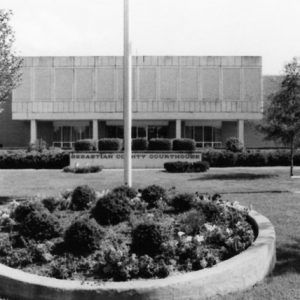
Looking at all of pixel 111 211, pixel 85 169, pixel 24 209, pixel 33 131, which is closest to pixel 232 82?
pixel 33 131

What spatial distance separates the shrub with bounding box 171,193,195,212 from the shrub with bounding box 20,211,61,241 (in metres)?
2.50

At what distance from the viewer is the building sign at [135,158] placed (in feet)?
85.1

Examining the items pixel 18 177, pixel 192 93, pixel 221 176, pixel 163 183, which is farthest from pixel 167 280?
pixel 192 93

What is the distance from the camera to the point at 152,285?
17.0ft

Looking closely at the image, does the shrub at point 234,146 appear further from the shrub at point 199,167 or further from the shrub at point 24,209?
the shrub at point 24,209

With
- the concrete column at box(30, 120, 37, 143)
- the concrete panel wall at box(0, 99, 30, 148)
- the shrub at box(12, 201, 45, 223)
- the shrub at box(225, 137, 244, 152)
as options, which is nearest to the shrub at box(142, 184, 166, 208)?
the shrub at box(12, 201, 45, 223)

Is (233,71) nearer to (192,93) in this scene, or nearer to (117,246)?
(192,93)

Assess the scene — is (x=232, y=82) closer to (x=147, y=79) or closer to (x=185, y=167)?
(x=147, y=79)

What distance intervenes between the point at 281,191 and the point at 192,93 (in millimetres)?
22572

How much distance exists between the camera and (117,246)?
256 inches

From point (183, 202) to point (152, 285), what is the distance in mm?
3621

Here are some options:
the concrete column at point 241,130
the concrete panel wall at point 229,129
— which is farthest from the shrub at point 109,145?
the concrete panel wall at point 229,129

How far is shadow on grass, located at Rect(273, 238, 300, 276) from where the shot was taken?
650 cm

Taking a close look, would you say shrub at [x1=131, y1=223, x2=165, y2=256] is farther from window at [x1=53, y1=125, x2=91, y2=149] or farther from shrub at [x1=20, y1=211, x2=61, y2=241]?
window at [x1=53, y1=125, x2=91, y2=149]
